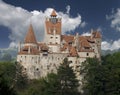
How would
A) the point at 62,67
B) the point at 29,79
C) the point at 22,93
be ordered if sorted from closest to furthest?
1. the point at 22,93
2. the point at 62,67
3. the point at 29,79

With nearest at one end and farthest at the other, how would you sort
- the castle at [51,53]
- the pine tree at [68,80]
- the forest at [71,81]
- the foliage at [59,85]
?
the forest at [71,81] → the foliage at [59,85] → the pine tree at [68,80] → the castle at [51,53]

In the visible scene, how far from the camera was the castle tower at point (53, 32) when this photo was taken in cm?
11084

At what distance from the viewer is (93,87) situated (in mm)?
89062

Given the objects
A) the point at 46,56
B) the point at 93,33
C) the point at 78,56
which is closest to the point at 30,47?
the point at 46,56

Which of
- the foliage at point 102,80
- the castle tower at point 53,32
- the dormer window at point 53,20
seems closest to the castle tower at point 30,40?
the castle tower at point 53,32

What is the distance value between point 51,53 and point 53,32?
28.6 ft

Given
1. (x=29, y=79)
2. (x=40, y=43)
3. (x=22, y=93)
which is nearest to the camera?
(x=22, y=93)

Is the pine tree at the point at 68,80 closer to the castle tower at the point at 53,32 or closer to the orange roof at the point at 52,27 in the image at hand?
the castle tower at the point at 53,32

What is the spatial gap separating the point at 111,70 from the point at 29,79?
24556mm

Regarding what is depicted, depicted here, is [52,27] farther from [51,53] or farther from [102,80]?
[102,80]

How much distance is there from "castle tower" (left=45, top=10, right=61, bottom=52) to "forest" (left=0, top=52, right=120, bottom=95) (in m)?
11.0

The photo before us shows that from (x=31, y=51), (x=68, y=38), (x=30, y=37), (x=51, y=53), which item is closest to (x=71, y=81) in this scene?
(x=51, y=53)

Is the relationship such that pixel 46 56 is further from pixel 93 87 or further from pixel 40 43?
pixel 93 87

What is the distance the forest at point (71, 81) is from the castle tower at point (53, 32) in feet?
36.1
